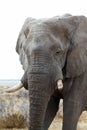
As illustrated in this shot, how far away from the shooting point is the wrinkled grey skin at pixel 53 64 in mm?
6016

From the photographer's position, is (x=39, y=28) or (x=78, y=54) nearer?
(x=39, y=28)

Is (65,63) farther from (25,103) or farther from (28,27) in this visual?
(25,103)

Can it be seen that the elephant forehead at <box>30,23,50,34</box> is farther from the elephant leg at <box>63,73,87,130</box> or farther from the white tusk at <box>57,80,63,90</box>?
the elephant leg at <box>63,73,87,130</box>

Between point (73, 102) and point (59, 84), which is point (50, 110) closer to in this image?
point (73, 102)

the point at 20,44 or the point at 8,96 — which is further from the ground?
the point at 20,44

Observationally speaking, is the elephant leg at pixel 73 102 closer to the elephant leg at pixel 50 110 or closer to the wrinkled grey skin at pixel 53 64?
the wrinkled grey skin at pixel 53 64

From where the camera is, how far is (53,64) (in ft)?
20.2

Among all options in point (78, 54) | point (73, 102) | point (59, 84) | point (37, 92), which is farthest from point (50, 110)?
point (37, 92)

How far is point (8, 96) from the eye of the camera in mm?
15461

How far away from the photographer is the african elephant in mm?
6016

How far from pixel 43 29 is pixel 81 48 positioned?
27.3 inches

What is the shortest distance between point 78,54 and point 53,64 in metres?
0.67

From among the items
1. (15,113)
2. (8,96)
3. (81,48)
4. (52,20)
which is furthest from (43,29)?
(8,96)

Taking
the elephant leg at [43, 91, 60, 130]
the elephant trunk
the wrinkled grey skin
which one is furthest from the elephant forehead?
the elephant leg at [43, 91, 60, 130]
